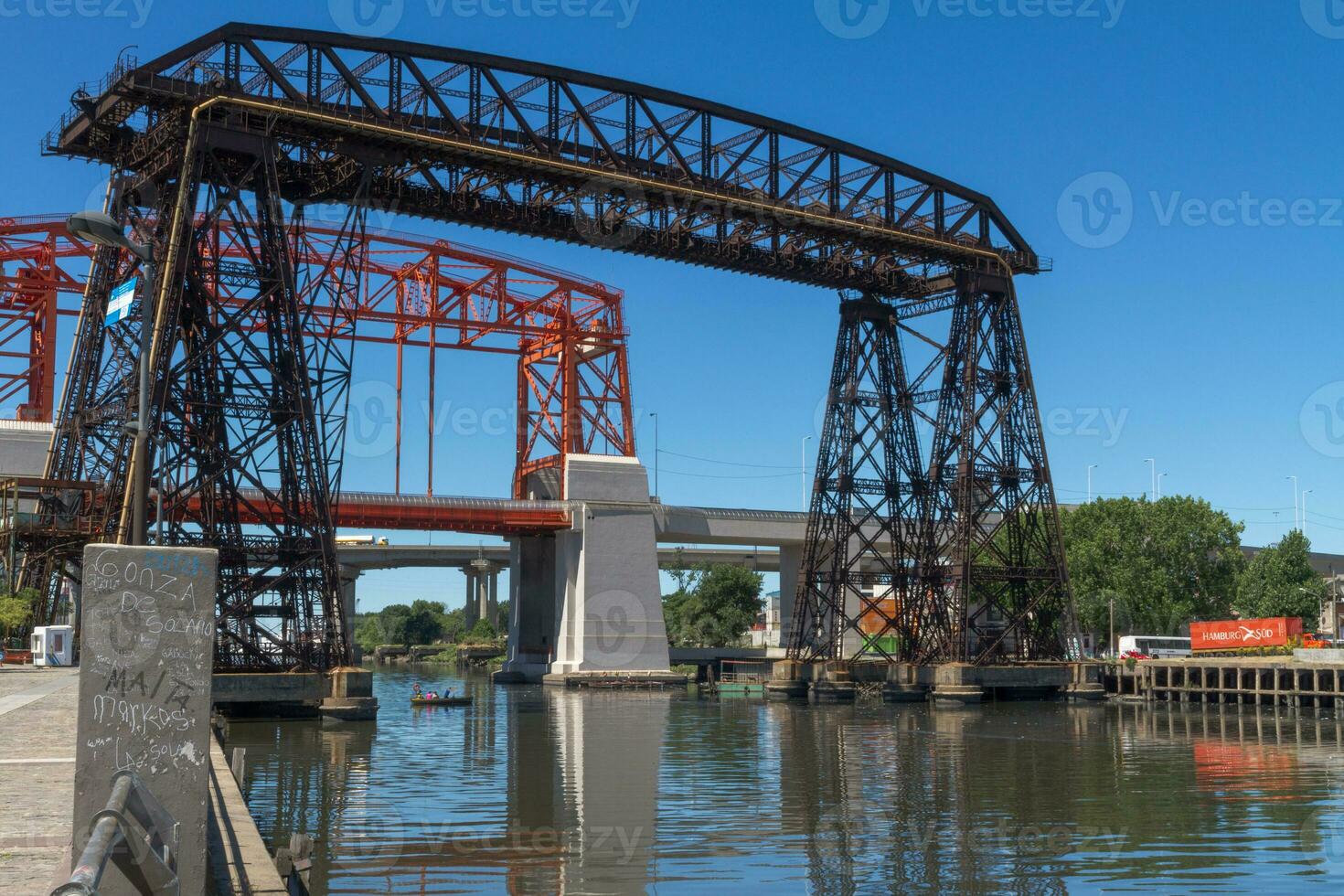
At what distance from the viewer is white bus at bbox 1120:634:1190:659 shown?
3039 inches

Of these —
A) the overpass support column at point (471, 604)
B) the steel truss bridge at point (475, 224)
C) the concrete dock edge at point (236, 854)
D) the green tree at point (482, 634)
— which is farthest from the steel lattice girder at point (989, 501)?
the overpass support column at point (471, 604)

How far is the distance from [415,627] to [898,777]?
16327cm

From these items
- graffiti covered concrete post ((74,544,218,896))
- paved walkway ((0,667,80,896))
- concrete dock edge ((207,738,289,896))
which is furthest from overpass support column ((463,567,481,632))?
graffiti covered concrete post ((74,544,218,896))

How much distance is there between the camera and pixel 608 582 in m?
75.8

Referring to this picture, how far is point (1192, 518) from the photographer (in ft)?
301

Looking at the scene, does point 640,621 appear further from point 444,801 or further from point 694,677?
point 444,801

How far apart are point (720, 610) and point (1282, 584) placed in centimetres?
4480

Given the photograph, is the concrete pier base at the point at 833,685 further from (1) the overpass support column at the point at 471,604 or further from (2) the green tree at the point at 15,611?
(1) the overpass support column at the point at 471,604

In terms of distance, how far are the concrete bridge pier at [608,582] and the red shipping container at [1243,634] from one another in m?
28.9

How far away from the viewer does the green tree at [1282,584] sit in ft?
313

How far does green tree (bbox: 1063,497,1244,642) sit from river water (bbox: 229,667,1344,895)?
39616mm

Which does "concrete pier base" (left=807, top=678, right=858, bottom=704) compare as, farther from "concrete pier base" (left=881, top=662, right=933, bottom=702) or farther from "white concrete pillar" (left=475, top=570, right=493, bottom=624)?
"white concrete pillar" (left=475, top=570, right=493, bottom=624)

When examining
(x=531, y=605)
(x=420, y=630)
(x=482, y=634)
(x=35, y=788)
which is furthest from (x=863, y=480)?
(x=420, y=630)

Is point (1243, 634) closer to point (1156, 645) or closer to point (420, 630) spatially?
point (1156, 645)
